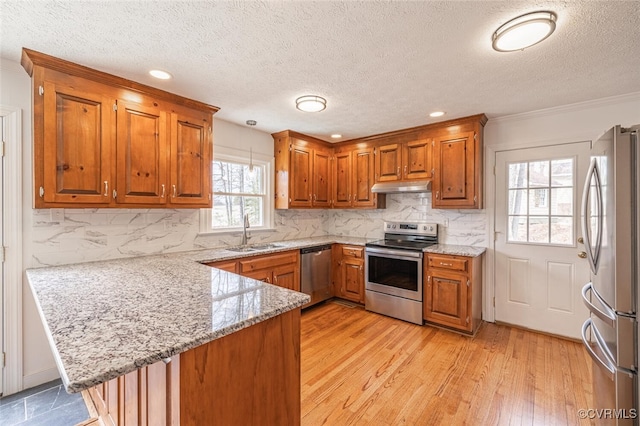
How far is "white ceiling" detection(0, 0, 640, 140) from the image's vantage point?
1.49 m

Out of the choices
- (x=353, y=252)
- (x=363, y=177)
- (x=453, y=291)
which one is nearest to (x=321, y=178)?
(x=363, y=177)

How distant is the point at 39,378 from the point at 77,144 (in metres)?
1.82

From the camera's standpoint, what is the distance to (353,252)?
12.7 ft

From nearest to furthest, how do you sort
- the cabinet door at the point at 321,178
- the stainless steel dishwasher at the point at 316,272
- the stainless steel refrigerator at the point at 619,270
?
the stainless steel refrigerator at the point at 619,270
the stainless steel dishwasher at the point at 316,272
the cabinet door at the point at 321,178

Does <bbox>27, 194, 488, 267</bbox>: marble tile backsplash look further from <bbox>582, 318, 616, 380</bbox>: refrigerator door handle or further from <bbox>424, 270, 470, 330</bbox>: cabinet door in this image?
<bbox>582, 318, 616, 380</bbox>: refrigerator door handle

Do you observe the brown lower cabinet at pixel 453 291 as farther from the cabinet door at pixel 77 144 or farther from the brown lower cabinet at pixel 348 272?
the cabinet door at pixel 77 144

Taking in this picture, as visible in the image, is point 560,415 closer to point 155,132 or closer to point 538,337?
point 538,337

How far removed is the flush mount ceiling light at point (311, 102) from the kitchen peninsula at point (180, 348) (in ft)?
5.87

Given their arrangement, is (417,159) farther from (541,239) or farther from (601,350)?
(601,350)

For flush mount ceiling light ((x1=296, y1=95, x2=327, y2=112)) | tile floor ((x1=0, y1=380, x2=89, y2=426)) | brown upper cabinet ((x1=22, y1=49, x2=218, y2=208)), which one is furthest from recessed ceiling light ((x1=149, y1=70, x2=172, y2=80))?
tile floor ((x1=0, y1=380, x2=89, y2=426))

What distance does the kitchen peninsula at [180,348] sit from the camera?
2.95 ft

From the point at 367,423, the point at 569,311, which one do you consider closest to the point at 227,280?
the point at 367,423

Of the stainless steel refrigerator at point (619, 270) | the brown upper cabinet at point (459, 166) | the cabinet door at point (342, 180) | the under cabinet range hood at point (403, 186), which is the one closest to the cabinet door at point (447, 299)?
the brown upper cabinet at point (459, 166)

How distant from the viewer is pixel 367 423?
5.82 ft
